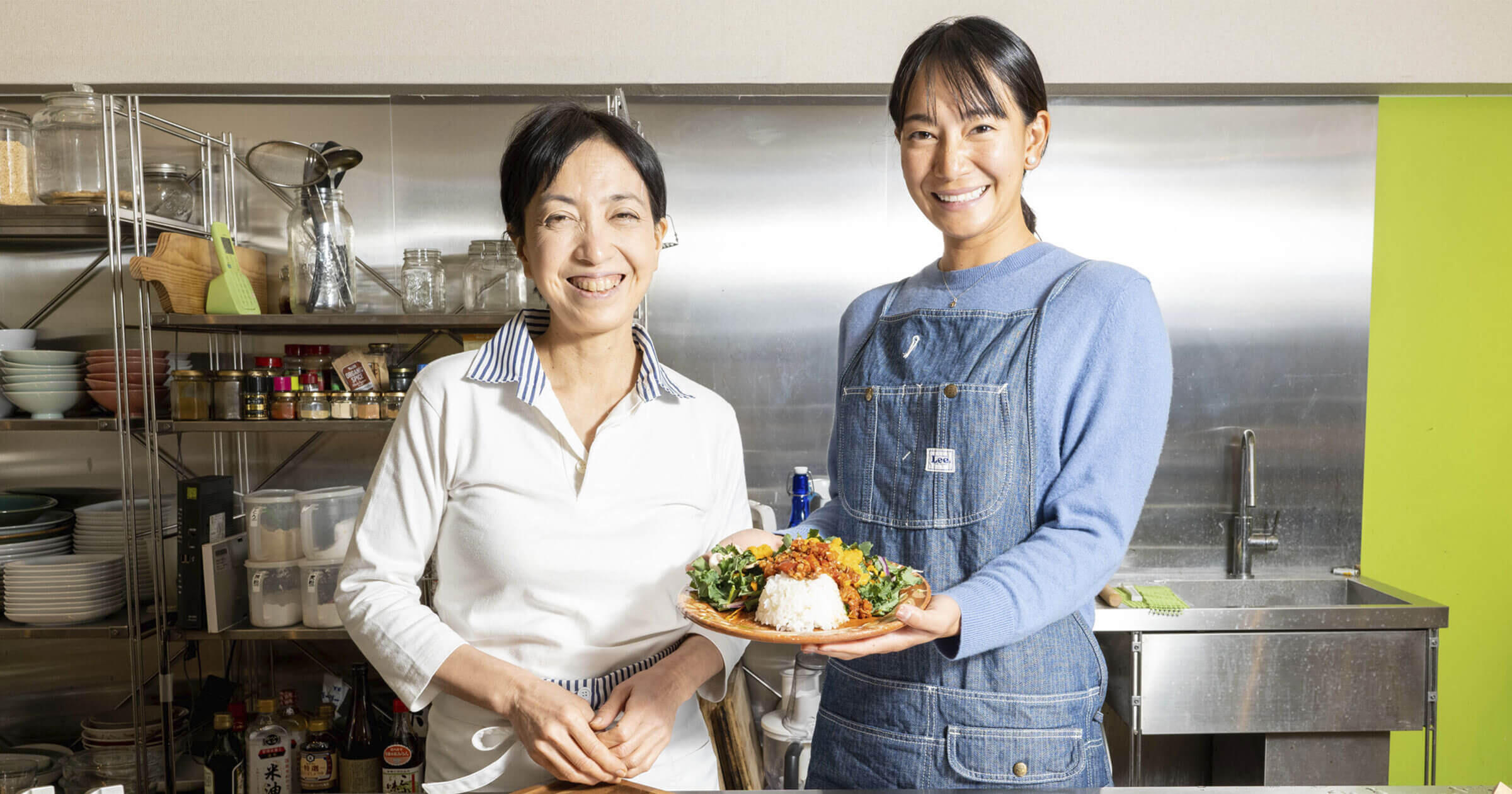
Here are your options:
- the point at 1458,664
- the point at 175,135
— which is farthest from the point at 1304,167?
the point at 175,135

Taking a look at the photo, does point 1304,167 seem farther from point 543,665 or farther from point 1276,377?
point 543,665

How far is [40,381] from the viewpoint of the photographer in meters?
2.48

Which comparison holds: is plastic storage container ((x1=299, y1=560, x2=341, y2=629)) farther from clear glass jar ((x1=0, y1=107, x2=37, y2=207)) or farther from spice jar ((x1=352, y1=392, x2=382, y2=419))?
clear glass jar ((x1=0, y1=107, x2=37, y2=207))

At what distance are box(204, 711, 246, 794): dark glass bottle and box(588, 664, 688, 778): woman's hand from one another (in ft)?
6.13

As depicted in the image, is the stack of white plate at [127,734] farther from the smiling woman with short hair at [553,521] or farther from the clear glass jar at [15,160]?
the smiling woman with short hair at [553,521]

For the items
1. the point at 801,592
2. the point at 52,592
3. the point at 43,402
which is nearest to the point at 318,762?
the point at 52,592

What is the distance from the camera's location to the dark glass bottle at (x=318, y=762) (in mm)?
2416

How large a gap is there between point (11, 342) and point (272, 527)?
1.02 meters

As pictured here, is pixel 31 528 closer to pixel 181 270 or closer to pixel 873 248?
pixel 181 270

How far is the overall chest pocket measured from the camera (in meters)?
1.19

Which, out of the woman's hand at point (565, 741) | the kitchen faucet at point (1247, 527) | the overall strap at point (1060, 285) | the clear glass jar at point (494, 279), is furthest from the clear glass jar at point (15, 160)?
the kitchen faucet at point (1247, 527)

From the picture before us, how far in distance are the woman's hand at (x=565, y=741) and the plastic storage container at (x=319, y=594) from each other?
A: 5.14ft

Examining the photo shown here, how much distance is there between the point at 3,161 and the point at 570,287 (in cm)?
221

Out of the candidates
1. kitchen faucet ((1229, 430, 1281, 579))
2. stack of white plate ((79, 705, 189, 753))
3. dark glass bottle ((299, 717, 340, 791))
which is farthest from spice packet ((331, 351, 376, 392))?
kitchen faucet ((1229, 430, 1281, 579))
